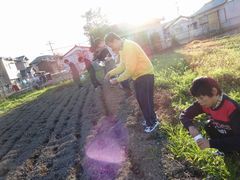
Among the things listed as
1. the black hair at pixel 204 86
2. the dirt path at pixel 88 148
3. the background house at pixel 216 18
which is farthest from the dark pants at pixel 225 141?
the background house at pixel 216 18

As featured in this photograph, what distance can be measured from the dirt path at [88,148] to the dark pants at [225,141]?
0.75m

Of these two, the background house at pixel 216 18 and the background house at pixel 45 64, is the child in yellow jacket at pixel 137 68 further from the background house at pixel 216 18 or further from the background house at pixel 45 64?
the background house at pixel 45 64

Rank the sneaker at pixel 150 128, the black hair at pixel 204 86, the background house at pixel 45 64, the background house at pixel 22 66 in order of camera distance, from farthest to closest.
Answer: the background house at pixel 45 64, the background house at pixel 22 66, the sneaker at pixel 150 128, the black hair at pixel 204 86

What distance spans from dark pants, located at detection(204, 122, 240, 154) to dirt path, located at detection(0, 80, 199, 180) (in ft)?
2.46

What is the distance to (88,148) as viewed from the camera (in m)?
5.17

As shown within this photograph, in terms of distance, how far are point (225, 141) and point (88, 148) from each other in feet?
8.83

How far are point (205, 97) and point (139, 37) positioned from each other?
3146 centimetres

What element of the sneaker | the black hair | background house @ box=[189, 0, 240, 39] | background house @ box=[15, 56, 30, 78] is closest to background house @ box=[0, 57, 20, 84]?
background house @ box=[15, 56, 30, 78]

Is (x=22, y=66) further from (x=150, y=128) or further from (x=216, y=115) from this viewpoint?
(x=216, y=115)

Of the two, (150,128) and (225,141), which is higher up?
(225,141)

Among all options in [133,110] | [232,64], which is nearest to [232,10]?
[232,64]

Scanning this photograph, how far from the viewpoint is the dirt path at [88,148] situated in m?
4.06

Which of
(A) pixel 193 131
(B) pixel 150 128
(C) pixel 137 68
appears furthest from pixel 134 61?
(A) pixel 193 131

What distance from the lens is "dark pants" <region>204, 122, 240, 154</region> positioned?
301cm
